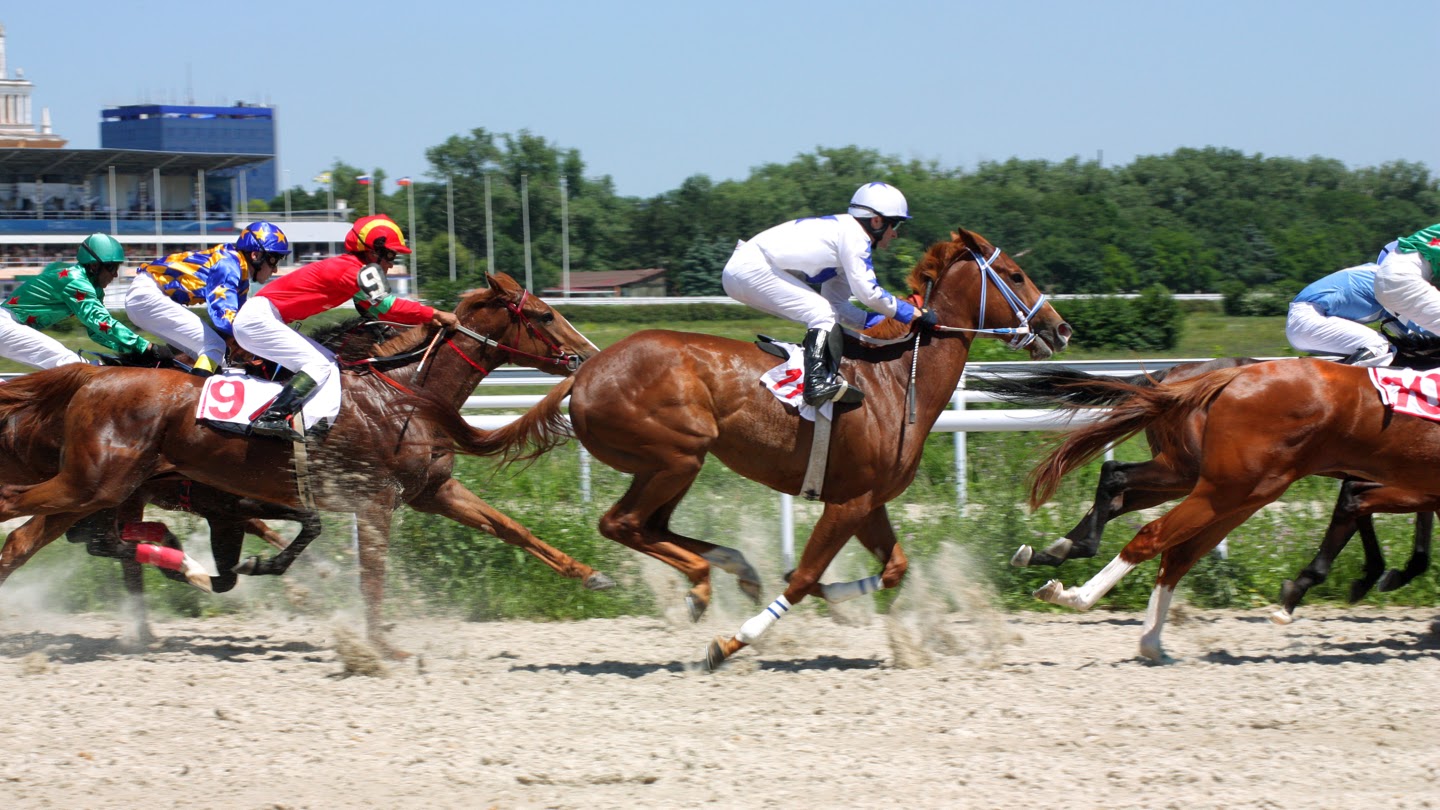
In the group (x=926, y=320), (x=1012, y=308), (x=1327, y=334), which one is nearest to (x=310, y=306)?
(x=926, y=320)

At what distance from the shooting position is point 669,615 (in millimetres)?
6410

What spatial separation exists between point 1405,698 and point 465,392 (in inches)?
155

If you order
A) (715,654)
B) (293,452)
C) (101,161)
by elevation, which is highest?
(101,161)

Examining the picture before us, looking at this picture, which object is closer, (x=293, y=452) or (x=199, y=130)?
(x=293, y=452)

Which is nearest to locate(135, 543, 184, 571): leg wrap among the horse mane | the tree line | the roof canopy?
the horse mane

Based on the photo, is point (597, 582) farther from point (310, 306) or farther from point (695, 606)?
point (310, 306)

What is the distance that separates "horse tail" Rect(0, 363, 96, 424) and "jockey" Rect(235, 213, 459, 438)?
0.70m

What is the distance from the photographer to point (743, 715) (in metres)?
4.76

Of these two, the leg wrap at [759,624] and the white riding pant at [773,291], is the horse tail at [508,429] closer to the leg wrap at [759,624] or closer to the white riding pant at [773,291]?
the white riding pant at [773,291]

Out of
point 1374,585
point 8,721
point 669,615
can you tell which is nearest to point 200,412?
point 8,721

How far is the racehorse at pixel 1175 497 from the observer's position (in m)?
6.07

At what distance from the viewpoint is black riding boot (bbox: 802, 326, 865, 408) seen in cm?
544

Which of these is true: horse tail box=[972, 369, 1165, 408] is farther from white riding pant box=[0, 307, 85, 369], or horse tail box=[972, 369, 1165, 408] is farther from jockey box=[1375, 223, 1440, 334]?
white riding pant box=[0, 307, 85, 369]

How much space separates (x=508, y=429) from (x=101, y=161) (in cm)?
4502
